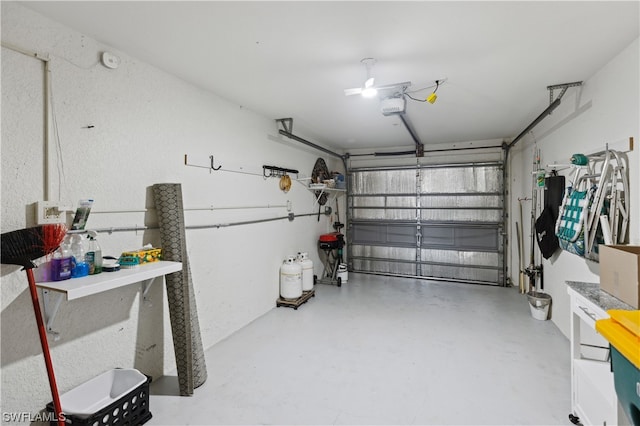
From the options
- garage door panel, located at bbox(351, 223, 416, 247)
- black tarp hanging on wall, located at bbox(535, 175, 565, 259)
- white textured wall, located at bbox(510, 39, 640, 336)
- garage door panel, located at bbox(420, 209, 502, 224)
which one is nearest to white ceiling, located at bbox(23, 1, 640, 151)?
white textured wall, located at bbox(510, 39, 640, 336)

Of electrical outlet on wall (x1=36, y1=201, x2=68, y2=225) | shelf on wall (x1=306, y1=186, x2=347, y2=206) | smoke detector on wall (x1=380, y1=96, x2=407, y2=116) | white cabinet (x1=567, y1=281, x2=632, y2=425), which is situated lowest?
white cabinet (x1=567, y1=281, x2=632, y2=425)

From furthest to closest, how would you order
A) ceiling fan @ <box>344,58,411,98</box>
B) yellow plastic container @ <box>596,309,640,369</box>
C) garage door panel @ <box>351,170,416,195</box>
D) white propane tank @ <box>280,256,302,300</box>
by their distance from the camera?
garage door panel @ <box>351,170,416,195</box>
white propane tank @ <box>280,256,302,300</box>
ceiling fan @ <box>344,58,411,98</box>
yellow plastic container @ <box>596,309,640,369</box>

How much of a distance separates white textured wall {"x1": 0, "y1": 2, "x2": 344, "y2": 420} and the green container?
9.18 ft

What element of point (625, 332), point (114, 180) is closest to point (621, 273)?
point (625, 332)

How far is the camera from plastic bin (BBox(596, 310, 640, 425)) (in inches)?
42.7

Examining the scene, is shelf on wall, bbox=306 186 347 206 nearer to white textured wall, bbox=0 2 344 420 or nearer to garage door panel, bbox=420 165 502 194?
white textured wall, bbox=0 2 344 420

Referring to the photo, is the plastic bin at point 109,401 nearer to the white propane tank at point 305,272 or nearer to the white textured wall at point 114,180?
the white textured wall at point 114,180

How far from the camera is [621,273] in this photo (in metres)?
1.67

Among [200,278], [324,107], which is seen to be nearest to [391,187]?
[324,107]

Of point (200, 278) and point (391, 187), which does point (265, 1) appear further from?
point (391, 187)

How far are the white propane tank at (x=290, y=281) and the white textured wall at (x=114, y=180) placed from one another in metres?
0.56

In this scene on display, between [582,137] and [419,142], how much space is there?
2.91m

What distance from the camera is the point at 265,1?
5.31 feet

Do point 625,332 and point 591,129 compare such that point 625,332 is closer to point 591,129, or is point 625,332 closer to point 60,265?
point 591,129
